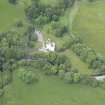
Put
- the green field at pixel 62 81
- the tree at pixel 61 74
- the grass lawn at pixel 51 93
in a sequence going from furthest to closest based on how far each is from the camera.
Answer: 1. the tree at pixel 61 74
2. the green field at pixel 62 81
3. the grass lawn at pixel 51 93

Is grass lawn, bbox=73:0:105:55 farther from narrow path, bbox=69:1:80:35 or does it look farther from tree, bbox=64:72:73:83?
tree, bbox=64:72:73:83

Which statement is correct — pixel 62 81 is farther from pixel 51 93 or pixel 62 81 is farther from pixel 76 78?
pixel 51 93

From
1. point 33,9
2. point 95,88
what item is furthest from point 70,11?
point 95,88

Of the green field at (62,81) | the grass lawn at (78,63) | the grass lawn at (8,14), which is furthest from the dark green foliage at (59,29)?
the grass lawn at (8,14)

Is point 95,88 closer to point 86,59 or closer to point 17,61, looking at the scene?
point 86,59

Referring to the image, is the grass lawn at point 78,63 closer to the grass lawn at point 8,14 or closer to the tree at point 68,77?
→ the tree at point 68,77

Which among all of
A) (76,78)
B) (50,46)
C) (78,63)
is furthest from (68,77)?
(50,46)

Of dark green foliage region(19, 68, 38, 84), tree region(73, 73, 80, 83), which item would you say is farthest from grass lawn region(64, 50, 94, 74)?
dark green foliage region(19, 68, 38, 84)

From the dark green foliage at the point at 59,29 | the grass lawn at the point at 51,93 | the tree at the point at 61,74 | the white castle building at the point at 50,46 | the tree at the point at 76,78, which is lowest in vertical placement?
the grass lawn at the point at 51,93
